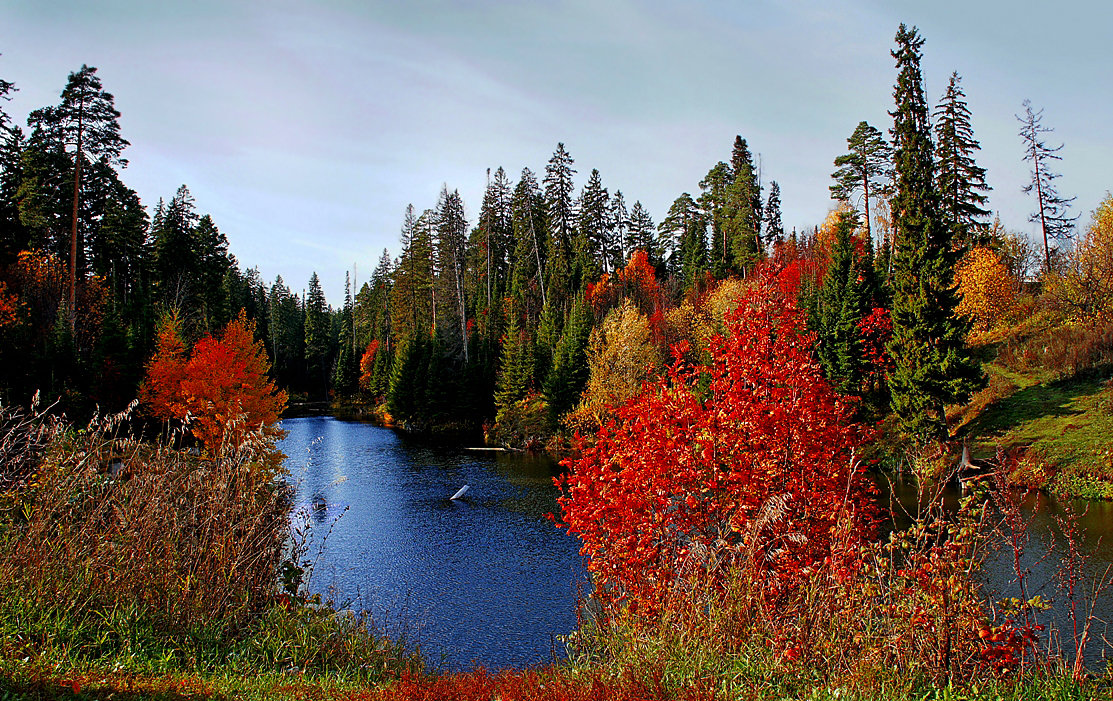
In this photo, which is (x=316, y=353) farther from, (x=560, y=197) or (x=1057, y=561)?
(x=1057, y=561)

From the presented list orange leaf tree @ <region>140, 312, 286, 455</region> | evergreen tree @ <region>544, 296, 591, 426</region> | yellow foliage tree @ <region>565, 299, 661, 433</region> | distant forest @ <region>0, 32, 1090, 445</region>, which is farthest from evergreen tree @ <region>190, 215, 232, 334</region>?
yellow foliage tree @ <region>565, 299, 661, 433</region>

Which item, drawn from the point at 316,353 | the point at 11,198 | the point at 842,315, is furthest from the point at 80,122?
the point at 316,353

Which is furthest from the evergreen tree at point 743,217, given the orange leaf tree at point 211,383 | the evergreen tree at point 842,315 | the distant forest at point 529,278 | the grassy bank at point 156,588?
the grassy bank at point 156,588

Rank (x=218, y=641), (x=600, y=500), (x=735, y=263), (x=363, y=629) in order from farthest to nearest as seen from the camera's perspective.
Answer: (x=735, y=263)
(x=600, y=500)
(x=363, y=629)
(x=218, y=641)

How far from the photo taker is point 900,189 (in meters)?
26.4

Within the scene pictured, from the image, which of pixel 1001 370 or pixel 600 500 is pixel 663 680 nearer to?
pixel 600 500

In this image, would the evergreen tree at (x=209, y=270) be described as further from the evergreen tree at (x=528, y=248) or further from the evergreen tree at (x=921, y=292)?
the evergreen tree at (x=921, y=292)

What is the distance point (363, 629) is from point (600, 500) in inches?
139

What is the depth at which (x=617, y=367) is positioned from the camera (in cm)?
3481

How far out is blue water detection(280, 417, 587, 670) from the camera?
12.6 m

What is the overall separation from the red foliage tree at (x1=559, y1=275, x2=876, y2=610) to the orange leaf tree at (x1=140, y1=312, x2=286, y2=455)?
1810cm

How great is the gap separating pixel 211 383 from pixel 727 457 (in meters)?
22.9

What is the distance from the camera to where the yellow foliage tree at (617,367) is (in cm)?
3425

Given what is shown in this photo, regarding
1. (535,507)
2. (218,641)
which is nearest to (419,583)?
(535,507)
